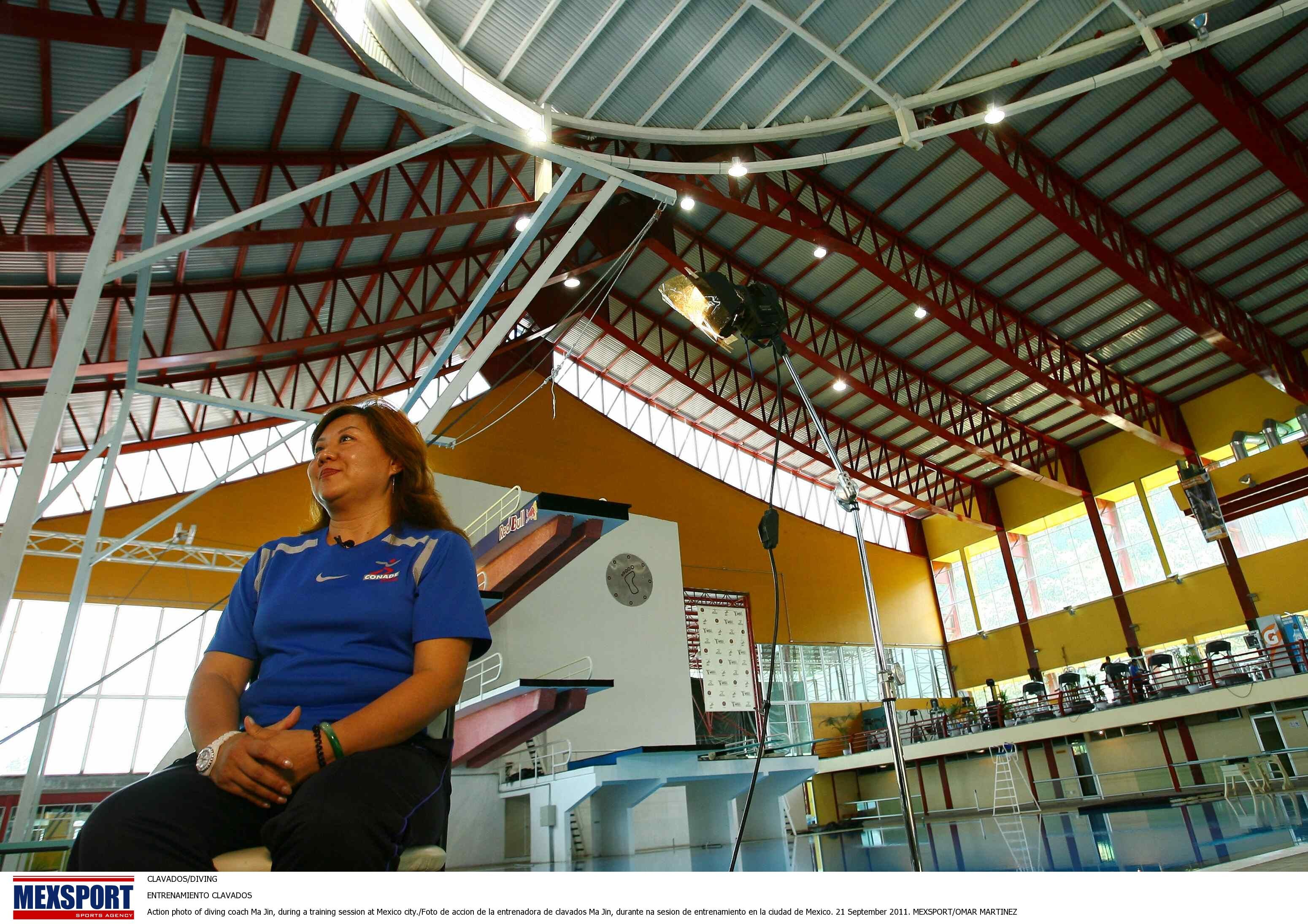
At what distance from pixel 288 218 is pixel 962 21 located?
1090 cm

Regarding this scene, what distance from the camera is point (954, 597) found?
2961 centimetres

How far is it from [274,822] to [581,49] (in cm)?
1155

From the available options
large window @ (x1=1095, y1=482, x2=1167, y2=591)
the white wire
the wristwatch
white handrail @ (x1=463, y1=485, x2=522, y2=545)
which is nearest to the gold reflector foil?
the wristwatch

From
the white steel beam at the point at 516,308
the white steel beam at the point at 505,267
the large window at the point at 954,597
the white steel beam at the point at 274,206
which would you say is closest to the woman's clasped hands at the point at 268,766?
the white steel beam at the point at 505,267

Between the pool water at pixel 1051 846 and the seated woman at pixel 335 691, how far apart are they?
155cm

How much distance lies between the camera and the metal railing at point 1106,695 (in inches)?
649

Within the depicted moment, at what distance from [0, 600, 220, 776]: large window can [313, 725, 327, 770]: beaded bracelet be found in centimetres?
1643

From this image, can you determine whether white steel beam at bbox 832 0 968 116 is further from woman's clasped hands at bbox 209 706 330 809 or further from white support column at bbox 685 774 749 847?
white support column at bbox 685 774 749 847

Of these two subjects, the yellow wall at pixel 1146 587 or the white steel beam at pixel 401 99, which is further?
the yellow wall at pixel 1146 587

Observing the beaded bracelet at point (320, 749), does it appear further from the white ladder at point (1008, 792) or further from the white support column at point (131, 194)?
the white ladder at point (1008, 792)

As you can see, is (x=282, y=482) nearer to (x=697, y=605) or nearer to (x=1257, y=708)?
(x=697, y=605)

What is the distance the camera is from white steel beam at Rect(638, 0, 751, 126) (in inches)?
429

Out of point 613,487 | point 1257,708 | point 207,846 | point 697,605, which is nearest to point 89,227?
point 207,846
